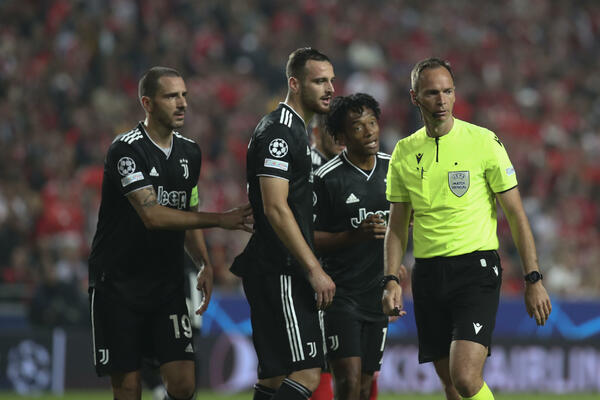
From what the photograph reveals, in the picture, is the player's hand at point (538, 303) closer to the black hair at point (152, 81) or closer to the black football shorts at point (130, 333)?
the black football shorts at point (130, 333)

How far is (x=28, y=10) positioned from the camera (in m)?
17.7

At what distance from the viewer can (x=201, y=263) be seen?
7.21m

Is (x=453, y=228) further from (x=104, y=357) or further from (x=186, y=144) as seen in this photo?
(x=104, y=357)

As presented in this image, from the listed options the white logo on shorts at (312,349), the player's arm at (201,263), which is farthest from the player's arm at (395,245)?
the player's arm at (201,263)

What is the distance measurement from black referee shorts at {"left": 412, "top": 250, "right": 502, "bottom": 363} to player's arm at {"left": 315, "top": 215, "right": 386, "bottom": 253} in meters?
0.61

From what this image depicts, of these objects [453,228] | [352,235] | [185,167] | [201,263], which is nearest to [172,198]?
[185,167]

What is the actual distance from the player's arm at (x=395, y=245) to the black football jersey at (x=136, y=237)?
4.62ft

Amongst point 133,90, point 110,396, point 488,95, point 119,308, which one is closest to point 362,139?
point 119,308

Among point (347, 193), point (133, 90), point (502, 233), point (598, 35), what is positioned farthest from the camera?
point (598, 35)

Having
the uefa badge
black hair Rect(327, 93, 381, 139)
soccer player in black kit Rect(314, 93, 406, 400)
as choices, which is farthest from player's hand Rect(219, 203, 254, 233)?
black hair Rect(327, 93, 381, 139)

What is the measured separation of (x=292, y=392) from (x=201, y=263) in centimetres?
139

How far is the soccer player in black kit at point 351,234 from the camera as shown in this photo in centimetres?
745

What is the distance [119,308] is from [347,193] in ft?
6.26

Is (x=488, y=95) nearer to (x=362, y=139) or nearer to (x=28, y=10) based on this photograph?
(x=28, y=10)
